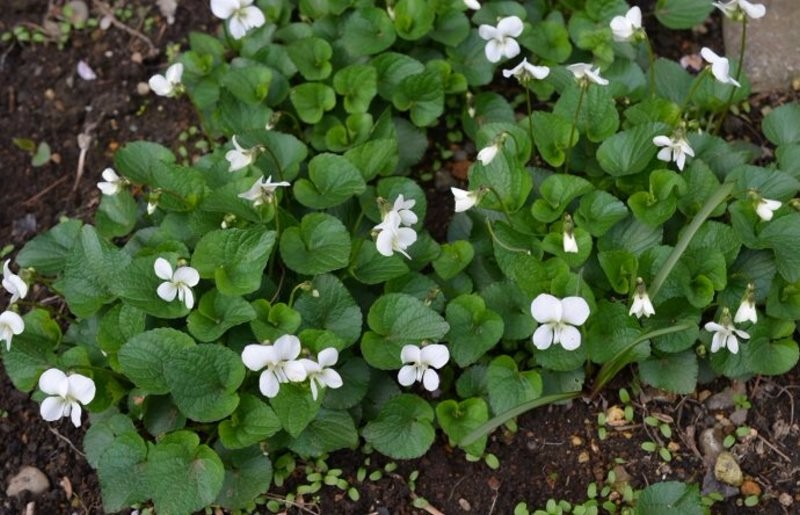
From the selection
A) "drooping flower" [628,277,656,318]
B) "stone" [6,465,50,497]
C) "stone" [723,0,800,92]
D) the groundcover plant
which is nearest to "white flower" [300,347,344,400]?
the groundcover plant

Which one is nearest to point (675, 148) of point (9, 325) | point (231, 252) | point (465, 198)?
point (465, 198)

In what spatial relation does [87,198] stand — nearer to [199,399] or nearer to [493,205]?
[199,399]

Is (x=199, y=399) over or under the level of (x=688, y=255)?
under

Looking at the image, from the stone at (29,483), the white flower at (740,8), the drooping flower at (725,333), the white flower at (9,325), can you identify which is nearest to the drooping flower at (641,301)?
the drooping flower at (725,333)

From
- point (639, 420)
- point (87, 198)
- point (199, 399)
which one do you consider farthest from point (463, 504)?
point (87, 198)

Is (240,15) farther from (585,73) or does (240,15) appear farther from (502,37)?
(585,73)

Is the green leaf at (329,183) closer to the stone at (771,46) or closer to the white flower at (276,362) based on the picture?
the white flower at (276,362)

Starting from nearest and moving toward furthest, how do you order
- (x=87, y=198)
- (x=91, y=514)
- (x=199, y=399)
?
(x=199, y=399) < (x=91, y=514) < (x=87, y=198)
